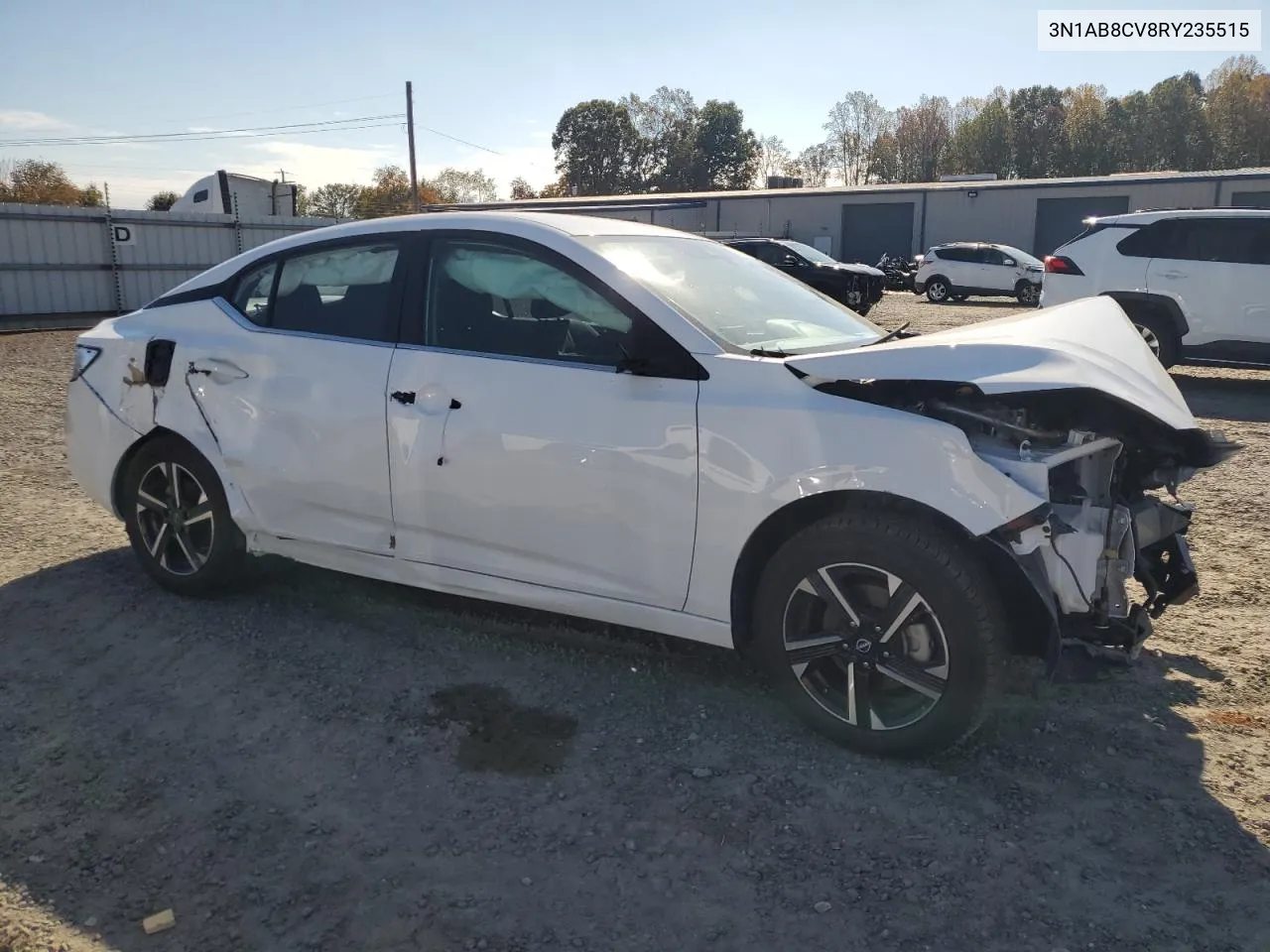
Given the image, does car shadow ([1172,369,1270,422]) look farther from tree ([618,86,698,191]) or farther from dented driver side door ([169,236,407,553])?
tree ([618,86,698,191])

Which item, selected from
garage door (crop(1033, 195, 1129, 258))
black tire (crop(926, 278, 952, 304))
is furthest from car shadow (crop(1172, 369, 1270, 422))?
garage door (crop(1033, 195, 1129, 258))

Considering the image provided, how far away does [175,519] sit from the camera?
441 centimetres

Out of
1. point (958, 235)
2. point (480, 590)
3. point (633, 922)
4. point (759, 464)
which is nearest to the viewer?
point (633, 922)

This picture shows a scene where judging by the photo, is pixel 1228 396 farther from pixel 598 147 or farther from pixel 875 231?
pixel 598 147

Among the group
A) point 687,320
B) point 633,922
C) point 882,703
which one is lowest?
point 633,922

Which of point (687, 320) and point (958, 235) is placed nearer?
point (687, 320)

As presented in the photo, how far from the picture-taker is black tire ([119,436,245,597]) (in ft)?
14.1

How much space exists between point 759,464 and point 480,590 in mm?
1229

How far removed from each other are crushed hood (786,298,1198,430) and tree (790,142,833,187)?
317 ft

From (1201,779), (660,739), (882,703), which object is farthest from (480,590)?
(1201,779)

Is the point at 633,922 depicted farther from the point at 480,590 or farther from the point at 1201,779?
the point at 1201,779

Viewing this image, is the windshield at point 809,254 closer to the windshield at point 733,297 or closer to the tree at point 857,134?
the windshield at point 733,297

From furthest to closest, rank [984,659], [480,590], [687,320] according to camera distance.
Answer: [480,590]
[687,320]
[984,659]

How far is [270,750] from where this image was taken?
3207mm
